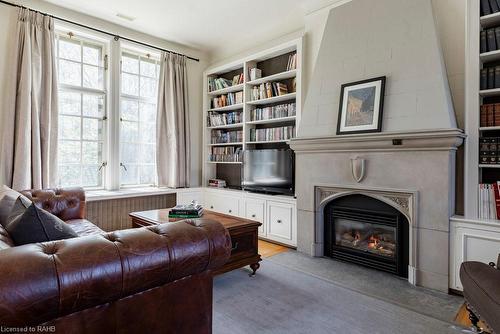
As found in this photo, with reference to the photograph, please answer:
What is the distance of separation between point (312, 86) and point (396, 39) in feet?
3.18

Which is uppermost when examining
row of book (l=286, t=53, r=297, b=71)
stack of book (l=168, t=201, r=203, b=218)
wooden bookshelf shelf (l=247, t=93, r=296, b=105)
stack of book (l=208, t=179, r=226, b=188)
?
row of book (l=286, t=53, r=297, b=71)

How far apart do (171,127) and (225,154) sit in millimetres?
994

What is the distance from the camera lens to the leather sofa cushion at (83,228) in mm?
2559

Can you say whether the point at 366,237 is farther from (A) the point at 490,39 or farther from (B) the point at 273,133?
(A) the point at 490,39

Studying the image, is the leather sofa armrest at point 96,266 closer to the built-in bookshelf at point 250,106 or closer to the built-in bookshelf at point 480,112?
the built-in bookshelf at point 480,112

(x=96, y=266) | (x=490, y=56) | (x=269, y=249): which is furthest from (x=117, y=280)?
(x=490, y=56)

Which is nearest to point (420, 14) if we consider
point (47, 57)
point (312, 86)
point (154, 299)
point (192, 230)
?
point (312, 86)

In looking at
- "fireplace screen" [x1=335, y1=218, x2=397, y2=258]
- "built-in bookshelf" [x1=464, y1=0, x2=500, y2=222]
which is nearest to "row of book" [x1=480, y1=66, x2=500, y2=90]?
"built-in bookshelf" [x1=464, y1=0, x2=500, y2=222]

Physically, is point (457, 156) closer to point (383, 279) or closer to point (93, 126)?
point (383, 279)

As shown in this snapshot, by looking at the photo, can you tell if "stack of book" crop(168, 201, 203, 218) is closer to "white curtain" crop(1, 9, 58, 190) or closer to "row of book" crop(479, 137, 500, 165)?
"white curtain" crop(1, 9, 58, 190)

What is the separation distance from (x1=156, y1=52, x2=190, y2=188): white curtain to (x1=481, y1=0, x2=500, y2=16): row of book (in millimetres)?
3959

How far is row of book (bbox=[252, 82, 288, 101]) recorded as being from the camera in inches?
159

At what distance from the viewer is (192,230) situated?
1218 millimetres

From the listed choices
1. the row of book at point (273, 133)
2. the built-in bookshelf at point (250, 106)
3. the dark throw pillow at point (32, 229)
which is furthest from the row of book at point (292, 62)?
the dark throw pillow at point (32, 229)
